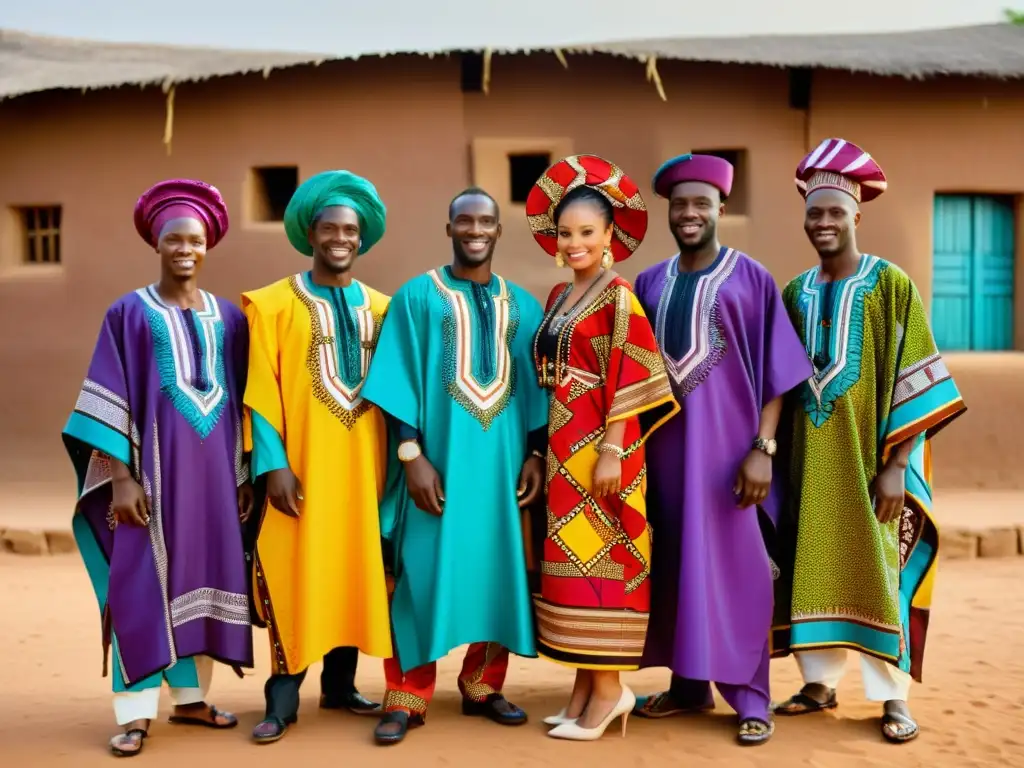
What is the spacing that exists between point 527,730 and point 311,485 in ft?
3.92

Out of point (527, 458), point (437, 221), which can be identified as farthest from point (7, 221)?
point (527, 458)

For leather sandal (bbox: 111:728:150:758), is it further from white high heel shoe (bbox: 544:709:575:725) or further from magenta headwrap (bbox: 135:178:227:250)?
magenta headwrap (bbox: 135:178:227:250)

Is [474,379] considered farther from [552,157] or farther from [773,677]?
[552,157]

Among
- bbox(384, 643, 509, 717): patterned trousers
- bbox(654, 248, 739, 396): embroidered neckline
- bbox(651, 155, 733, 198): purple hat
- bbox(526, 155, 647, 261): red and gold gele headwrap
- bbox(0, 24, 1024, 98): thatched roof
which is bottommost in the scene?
bbox(384, 643, 509, 717): patterned trousers

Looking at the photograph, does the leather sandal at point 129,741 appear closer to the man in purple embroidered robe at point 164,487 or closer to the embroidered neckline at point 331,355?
the man in purple embroidered robe at point 164,487

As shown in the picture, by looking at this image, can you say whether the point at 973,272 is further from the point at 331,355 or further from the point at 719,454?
the point at 331,355

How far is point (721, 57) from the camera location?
32.0 feet

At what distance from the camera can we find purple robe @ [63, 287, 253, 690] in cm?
387

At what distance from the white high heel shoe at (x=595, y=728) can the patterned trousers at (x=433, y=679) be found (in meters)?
0.34

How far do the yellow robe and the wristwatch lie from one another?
0.14m

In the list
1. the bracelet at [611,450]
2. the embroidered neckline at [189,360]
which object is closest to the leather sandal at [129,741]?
the embroidered neckline at [189,360]

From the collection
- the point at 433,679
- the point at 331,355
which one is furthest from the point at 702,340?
the point at 433,679

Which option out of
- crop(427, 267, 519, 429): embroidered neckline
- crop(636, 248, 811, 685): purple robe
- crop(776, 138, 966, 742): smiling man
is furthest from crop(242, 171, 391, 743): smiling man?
crop(776, 138, 966, 742): smiling man

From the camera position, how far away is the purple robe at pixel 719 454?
3.93 metres
